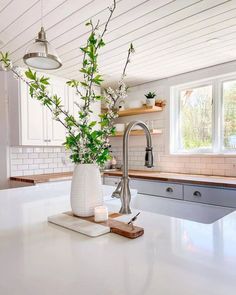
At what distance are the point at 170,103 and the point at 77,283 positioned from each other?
318 cm

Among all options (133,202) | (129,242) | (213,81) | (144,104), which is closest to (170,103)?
(144,104)

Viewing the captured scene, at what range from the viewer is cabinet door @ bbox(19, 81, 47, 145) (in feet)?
9.70

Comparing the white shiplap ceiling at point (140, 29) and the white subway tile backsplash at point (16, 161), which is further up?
the white shiplap ceiling at point (140, 29)

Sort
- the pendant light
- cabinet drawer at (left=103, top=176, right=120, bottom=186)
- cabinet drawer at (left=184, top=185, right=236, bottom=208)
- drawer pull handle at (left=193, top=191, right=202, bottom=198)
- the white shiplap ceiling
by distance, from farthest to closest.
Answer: cabinet drawer at (left=103, top=176, right=120, bottom=186)
drawer pull handle at (left=193, top=191, right=202, bottom=198)
cabinet drawer at (left=184, top=185, right=236, bottom=208)
the white shiplap ceiling
the pendant light

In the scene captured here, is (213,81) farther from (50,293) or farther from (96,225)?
(50,293)

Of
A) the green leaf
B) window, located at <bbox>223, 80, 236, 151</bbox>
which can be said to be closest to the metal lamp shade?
the green leaf

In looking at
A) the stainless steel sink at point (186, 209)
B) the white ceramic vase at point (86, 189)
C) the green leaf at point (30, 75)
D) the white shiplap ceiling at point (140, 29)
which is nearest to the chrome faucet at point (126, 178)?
the white ceramic vase at point (86, 189)

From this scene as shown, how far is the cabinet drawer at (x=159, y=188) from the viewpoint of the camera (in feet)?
8.33

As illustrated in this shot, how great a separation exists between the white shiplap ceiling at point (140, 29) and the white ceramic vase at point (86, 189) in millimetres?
1288

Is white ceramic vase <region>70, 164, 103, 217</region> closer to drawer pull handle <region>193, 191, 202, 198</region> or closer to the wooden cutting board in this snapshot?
the wooden cutting board

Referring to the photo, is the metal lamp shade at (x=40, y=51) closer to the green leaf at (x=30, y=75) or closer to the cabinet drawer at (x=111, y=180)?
the green leaf at (x=30, y=75)

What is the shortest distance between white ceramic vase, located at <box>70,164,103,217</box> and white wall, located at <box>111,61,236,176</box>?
91.9 inches

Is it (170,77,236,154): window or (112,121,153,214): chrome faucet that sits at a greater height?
(170,77,236,154): window

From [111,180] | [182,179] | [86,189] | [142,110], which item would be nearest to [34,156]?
[111,180]
